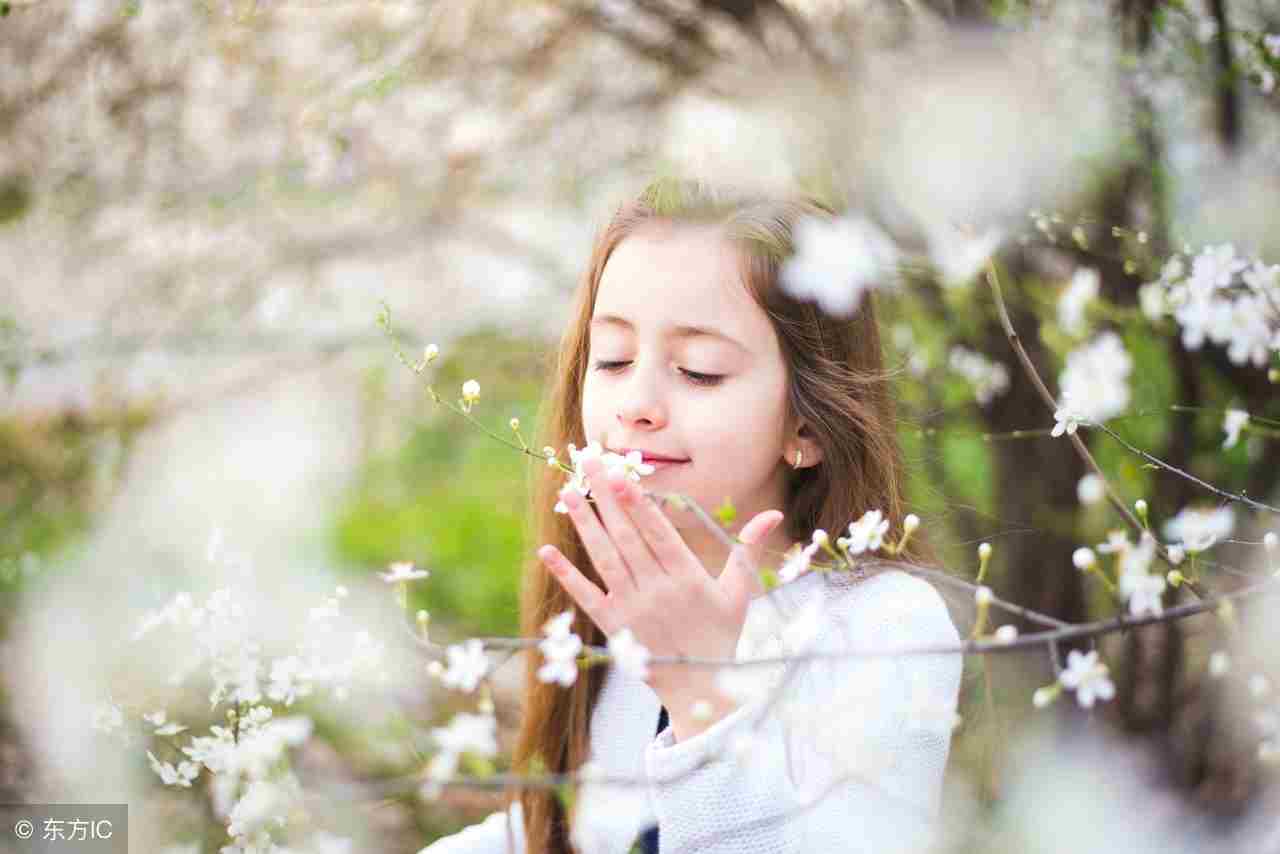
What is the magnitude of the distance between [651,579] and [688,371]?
0.33 metres

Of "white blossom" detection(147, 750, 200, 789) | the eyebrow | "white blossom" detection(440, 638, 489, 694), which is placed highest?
the eyebrow

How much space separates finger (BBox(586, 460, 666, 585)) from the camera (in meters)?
1.06

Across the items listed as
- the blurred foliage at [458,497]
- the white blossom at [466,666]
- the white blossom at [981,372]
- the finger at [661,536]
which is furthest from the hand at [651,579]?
the blurred foliage at [458,497]

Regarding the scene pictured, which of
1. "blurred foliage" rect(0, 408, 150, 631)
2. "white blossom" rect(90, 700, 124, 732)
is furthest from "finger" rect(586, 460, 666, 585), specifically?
"blurred foliage" rect(0, 408, 150, 631)

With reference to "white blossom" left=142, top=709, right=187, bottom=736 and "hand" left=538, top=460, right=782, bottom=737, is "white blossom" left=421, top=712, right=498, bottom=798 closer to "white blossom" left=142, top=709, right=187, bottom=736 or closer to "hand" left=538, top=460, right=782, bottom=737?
"hand" left=538, top=460, right=782, bottom=737

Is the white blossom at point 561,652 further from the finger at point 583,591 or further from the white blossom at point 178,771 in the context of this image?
the white blossom at point 178,771

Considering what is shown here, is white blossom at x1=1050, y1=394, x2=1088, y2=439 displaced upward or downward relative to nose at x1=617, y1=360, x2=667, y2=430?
downward

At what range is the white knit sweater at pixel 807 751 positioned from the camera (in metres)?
0.79

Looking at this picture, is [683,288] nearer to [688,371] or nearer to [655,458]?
[688,371]

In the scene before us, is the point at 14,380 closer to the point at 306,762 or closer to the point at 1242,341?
the point at 306,762

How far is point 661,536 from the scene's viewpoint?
1.05m

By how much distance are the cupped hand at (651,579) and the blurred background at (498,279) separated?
0.21 metres

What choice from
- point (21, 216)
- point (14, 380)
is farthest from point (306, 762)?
point (21, 216)

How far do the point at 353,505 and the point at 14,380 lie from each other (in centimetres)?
188
